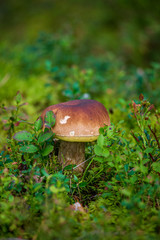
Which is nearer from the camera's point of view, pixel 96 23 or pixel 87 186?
pixel 87 186

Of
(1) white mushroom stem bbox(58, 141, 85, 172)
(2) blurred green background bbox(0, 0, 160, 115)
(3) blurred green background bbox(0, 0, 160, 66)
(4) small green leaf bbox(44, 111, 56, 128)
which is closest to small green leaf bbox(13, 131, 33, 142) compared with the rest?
(4) small green leaf bbox(44, 111, 56, 128)

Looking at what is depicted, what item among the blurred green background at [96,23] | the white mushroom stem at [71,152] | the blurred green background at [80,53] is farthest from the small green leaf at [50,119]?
the blurred green background at [96,23]

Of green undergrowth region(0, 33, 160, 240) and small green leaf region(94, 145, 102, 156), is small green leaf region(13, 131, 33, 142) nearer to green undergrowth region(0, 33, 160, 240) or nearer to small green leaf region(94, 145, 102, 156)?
green undergrowth region(0, 33, 160, 240)

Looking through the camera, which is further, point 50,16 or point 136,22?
point 50,16

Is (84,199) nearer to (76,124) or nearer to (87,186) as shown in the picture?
(87,186)

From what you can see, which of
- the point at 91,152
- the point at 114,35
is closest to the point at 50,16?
the point at 114,35

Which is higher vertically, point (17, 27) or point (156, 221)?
point (17, 27)

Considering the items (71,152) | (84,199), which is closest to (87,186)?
(84,199)

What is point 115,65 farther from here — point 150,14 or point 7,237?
point 7,237
